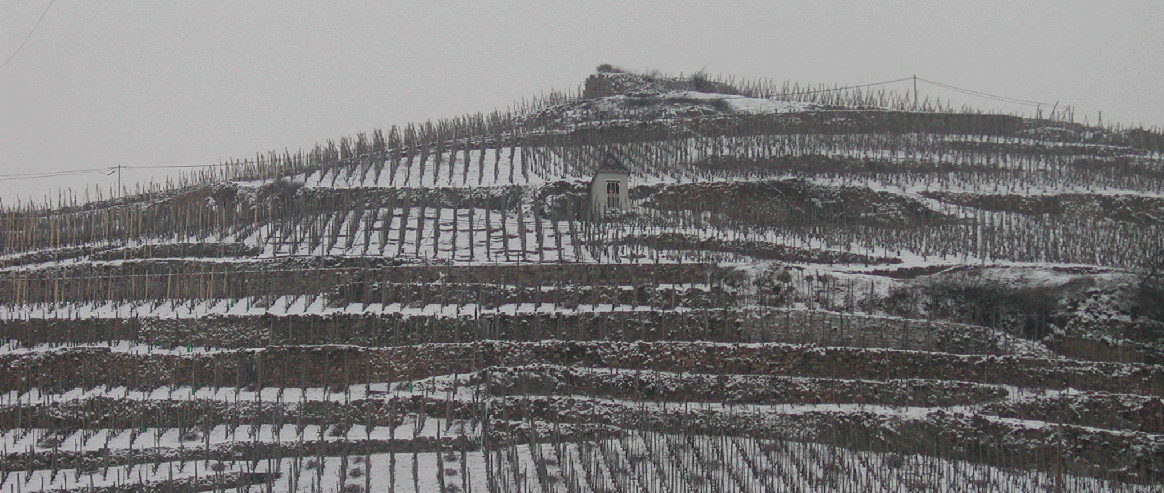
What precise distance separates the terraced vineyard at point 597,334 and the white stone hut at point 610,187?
1.00 m

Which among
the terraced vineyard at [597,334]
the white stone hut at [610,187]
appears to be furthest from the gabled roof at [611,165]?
the terraced vineyard at [597,334]

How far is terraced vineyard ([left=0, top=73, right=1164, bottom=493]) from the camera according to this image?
26.3 meters

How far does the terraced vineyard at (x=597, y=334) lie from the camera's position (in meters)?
26.3

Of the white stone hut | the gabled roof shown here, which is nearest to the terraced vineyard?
the white stone hut

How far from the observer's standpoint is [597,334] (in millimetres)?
32000

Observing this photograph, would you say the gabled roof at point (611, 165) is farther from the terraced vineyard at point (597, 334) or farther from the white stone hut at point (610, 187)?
the terraced vineyard at point (597, 334)

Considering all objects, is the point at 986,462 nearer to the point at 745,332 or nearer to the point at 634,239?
the point at 745,332

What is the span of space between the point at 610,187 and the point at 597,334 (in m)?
13.9

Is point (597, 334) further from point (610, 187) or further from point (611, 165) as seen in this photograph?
point (611, 165)

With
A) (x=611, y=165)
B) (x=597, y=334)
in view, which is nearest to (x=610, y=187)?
(x=611, y=165)

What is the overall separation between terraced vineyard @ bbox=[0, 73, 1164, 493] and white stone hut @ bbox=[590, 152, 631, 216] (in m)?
1.00

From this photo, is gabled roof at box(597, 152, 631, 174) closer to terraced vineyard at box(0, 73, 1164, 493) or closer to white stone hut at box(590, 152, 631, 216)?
white stone hut at box(590, 152, 631, 216)

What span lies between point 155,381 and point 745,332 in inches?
705

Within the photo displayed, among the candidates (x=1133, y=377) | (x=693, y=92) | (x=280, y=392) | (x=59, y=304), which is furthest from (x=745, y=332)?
(x=693, y=92)
